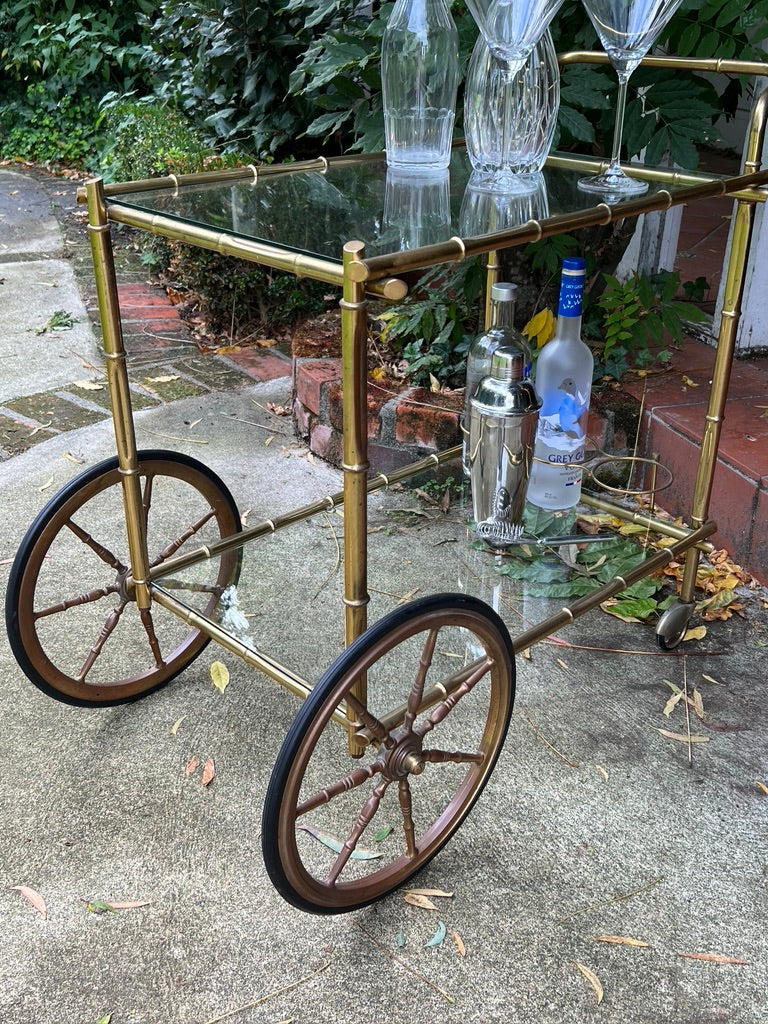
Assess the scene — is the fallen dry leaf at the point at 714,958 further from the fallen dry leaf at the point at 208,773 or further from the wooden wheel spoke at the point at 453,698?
the fallen dry leaf at the point at 208,773

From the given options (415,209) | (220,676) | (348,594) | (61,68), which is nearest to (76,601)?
(220,676)

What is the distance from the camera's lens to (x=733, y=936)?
4.53 ft

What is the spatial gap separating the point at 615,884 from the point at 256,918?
514mm

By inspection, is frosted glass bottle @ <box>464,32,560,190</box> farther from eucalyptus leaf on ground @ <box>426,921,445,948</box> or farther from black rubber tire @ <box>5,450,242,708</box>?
eucalyptus leaf on ground @ <box>426,921,445,948</box>

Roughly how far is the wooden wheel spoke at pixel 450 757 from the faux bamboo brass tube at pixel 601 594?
17cm

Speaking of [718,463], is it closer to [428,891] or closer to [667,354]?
[667,354]

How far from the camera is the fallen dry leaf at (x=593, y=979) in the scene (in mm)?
1302

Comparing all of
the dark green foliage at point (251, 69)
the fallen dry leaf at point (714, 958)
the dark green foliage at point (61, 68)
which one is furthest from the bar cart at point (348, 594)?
the dark green foliage at point (61, 68)

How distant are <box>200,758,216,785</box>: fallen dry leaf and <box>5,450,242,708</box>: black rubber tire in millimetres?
222

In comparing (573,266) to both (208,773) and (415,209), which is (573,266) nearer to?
(415,209)

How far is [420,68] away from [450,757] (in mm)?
1038

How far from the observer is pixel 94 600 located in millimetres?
1797

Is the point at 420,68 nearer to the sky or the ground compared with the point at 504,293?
nearer to the sky

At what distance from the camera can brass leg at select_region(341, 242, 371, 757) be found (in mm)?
1096
